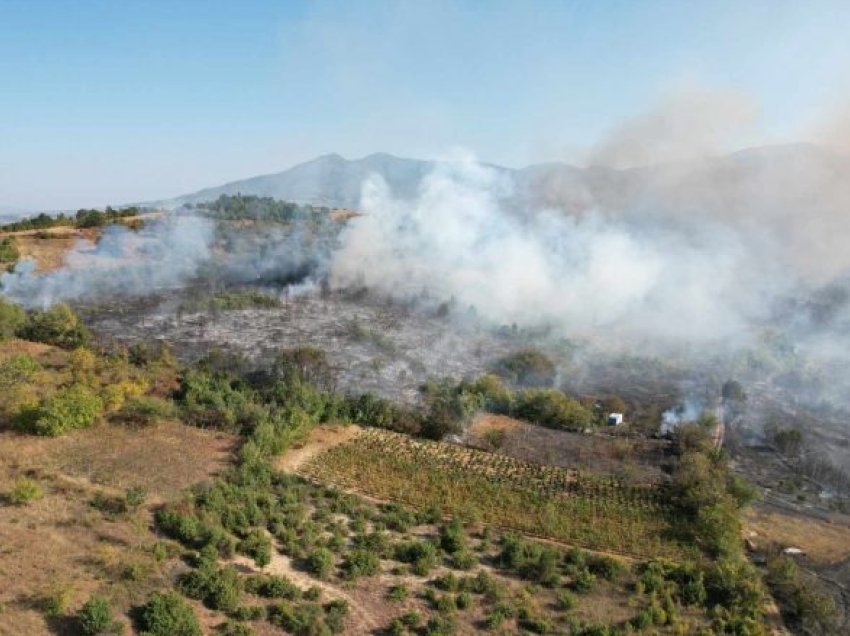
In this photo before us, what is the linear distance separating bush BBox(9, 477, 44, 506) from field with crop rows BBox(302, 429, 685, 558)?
234 inches

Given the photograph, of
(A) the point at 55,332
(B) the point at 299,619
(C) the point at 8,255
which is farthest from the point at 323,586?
(C) the point at 8,255

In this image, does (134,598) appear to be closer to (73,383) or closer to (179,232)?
(73,383)

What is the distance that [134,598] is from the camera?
10.4 metres

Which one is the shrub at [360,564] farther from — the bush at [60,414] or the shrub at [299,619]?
the bush at [60,414]

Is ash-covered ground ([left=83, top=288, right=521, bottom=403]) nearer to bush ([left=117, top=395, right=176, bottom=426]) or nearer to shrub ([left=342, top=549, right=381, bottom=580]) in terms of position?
bush ([left=117, top=395, right=176, bottom=426])

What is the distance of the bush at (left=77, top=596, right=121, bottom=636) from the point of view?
941 cm

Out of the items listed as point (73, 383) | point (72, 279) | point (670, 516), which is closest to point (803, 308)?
point (670, 516)

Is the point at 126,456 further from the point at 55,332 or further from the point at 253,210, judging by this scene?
the point at 253,210

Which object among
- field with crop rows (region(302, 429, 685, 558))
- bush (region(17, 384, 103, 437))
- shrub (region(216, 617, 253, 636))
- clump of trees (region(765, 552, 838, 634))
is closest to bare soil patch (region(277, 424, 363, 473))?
field with crop rows (region(302, 429, 685, 558))

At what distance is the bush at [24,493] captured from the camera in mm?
12570

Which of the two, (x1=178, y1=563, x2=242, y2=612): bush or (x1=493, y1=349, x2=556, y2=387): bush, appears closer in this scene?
(x1=178, y1=563, x2=242, y2=612): bush

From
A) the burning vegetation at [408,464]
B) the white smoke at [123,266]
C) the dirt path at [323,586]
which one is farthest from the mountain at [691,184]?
the dirt path at [323,586]

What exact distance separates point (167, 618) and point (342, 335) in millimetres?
17778

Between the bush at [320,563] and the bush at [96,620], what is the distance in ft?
11.7
